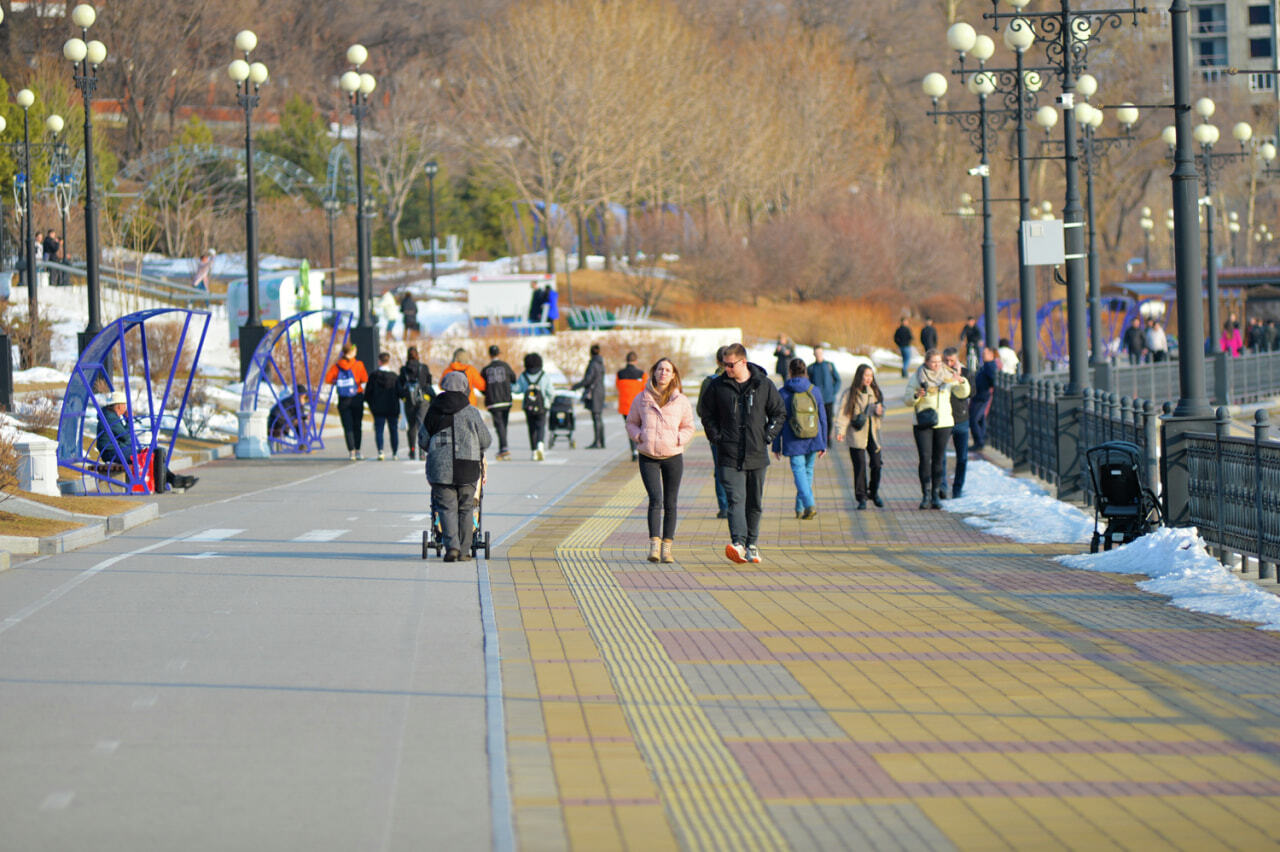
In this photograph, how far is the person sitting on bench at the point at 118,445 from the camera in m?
21.3

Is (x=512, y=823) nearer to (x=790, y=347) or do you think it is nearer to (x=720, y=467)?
(x=720, y=467)

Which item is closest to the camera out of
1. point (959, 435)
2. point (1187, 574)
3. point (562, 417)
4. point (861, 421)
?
point (1187, 574)

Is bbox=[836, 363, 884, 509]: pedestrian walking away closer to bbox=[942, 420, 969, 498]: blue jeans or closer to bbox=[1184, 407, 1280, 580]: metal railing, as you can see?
bbox=[942, 420, 969, 498]: blue jeans

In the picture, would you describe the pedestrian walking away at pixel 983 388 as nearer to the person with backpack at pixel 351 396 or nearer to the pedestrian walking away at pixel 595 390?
the pedestrian walking away at pixel 595 390

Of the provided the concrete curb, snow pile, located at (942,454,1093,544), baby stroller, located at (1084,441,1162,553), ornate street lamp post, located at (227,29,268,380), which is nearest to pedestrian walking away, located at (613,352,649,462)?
snow pile, located at (942,454,1093,544)

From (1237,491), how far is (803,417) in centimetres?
524

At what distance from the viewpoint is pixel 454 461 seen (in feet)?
46.8

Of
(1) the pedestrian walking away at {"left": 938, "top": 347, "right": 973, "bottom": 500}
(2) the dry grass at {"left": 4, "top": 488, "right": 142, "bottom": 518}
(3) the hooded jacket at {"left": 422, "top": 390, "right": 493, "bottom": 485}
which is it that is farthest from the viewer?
(1) the pedestrian walking away at {"left": 938, "top": 347, "right": 973, "bottom": 500}

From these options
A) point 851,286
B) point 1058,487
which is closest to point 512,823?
point 1058,487

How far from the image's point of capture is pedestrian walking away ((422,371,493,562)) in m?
14.3

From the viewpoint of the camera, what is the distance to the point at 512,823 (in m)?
6.11

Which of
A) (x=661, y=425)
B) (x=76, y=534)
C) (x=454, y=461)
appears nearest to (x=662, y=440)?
(x=661, y=425)

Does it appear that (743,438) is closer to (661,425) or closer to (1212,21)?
(661,425)

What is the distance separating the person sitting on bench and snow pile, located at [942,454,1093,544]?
30.8ft
